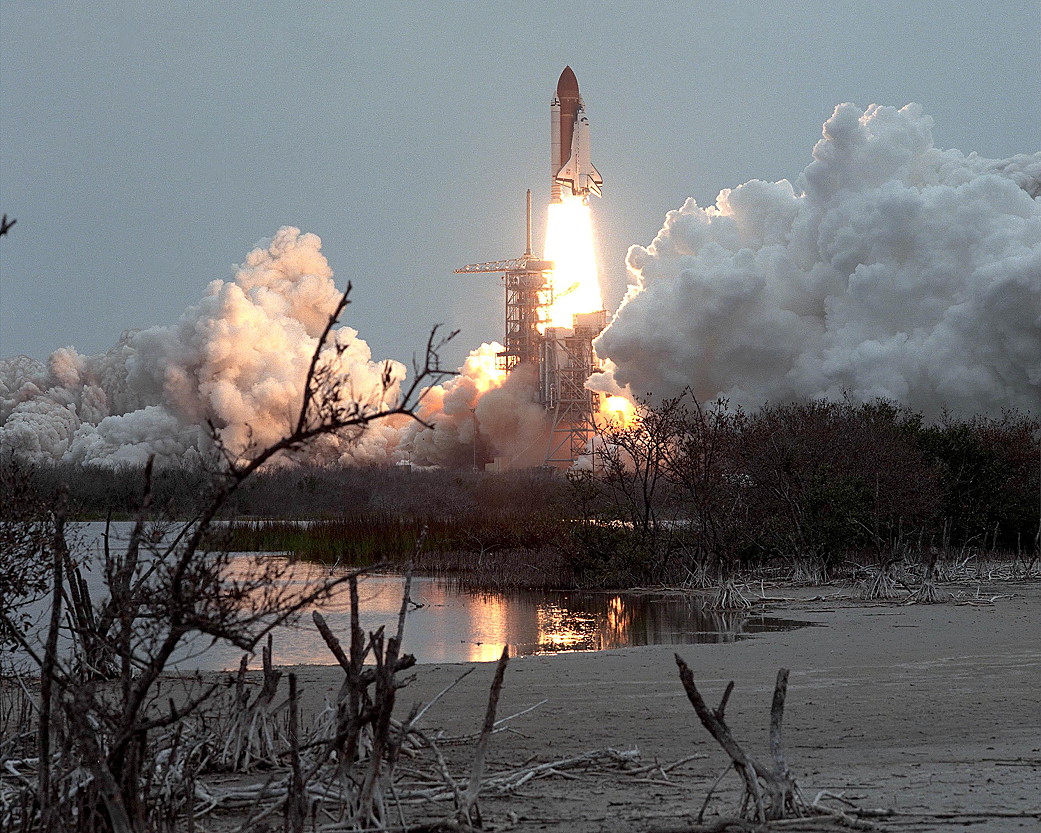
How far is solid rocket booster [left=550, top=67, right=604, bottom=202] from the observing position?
43656 mm

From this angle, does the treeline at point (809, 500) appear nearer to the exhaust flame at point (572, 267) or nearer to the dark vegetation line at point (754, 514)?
the dark vegetation line at point (754, 514)

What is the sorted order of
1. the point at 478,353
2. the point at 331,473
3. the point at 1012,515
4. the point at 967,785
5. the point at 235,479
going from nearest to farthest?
the point at 235,479
the point at 967,785
the point at 1012,515
the point at 331,473
the point at 478,353

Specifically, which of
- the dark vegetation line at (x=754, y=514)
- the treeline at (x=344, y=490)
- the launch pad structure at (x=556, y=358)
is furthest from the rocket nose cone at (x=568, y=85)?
the dark vegetation line at (x=754, y=514)

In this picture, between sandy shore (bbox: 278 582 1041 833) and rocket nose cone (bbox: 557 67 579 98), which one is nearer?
sandy shore (bbox: 278 582 1041 833)

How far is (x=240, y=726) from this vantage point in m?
5.46

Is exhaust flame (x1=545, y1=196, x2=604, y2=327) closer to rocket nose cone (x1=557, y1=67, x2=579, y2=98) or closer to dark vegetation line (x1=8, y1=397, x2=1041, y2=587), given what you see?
rocket nose cone (x1=557, y1=67, x2=579, y2=98)

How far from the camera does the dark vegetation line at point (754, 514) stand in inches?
625

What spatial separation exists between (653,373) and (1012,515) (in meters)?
16.7

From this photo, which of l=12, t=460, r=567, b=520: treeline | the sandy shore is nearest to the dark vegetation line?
the sandy shore

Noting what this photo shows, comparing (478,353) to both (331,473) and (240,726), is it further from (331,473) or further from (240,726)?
(240,726)

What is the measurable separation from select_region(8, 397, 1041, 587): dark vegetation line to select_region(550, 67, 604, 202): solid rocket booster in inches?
900

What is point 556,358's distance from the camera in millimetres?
45469

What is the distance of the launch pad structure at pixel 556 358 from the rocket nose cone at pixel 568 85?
5.85 m

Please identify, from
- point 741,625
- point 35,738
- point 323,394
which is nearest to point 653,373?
point 741,625
